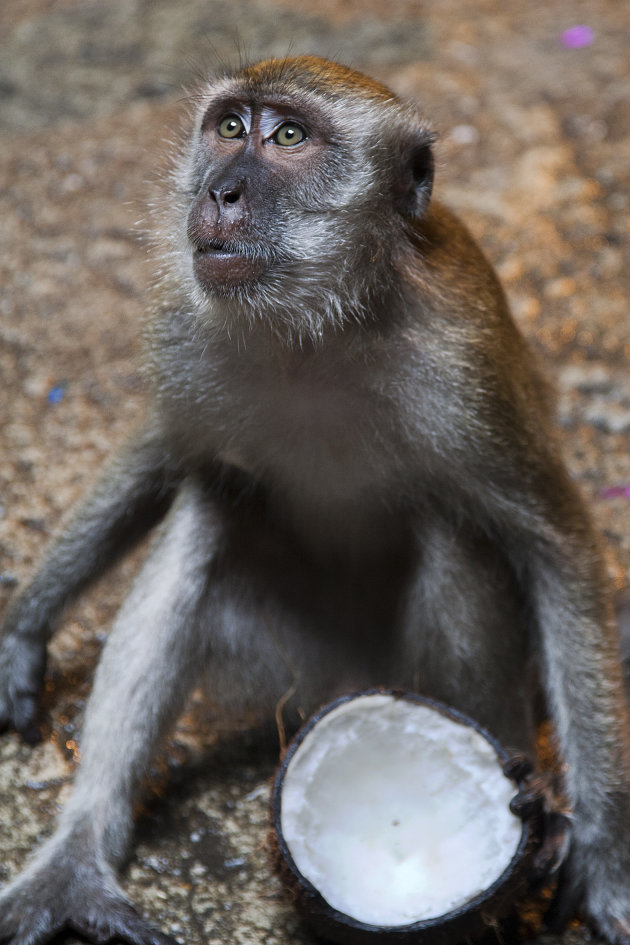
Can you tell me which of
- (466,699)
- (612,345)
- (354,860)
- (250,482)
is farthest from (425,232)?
(612,345)

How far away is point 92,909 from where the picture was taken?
3055 millimetres

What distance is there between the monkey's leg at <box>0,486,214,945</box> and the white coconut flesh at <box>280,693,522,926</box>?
21.0 inches

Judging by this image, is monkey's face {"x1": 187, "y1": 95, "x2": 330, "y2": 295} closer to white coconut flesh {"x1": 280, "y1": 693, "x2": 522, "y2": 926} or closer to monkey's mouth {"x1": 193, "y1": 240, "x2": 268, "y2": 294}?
monkey's mouth {"x1": 193, "y1": 240, "x2": 268, "y2": 294}

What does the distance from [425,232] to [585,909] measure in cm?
202

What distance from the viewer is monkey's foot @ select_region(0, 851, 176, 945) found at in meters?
2.99

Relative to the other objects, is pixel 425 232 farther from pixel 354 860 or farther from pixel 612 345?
pixel 612 345

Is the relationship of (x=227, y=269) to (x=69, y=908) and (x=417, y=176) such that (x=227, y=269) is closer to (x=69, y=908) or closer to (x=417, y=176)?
(x=417, y=176)

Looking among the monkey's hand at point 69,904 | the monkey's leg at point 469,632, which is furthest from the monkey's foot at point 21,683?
the monkey's leg at point 469,632

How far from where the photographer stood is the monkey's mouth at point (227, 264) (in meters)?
2.94

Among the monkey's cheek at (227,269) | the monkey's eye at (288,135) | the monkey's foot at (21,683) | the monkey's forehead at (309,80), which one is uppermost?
the monkey's forehead at (309,80)

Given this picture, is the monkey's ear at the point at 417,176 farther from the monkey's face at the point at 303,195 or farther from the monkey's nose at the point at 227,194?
the monkey's nose at the point at 227,194

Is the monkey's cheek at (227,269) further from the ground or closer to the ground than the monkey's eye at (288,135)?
closer to the ground

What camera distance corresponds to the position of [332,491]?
11.0 feet

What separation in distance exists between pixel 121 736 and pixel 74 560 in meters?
0.76
